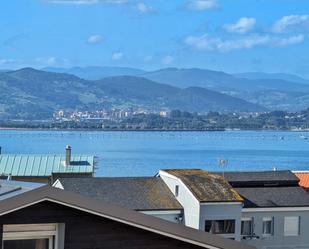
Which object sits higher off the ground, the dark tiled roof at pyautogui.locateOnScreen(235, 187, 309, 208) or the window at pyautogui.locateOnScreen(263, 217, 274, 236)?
the dark tiled roof at pyautogui.locateOnScreen(235, 187, 309, 208)

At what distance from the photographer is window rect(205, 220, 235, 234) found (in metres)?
25.1

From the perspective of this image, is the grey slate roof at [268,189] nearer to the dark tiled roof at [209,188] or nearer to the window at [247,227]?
the window at [247,227]

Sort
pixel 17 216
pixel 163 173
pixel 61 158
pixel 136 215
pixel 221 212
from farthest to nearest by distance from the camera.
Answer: pixel 61 158 < pixel 163 173 < pixel 221 212 < pixel 136 215 < pixel 17 216

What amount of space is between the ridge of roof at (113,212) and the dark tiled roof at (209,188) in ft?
60.1

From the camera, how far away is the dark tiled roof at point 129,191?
25.4m

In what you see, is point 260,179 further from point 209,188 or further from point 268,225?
point 209,188

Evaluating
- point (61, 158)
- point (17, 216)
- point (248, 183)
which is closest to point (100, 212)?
point (17, 216)

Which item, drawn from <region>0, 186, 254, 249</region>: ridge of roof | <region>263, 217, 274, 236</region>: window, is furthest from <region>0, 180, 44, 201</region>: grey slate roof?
<region>263, 217, 274, 236</region>: window

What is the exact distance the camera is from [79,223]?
19.3ft

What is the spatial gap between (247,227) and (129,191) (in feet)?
14.4

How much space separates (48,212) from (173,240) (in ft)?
3.68

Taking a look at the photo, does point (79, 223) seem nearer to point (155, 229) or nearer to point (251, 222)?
point (155, 229)

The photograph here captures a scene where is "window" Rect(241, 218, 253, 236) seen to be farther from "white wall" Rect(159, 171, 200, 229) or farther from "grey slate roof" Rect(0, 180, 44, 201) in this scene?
"grey slate roof" Rect(0, 180, 44, 201)

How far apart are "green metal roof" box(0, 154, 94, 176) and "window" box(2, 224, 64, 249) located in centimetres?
2554
